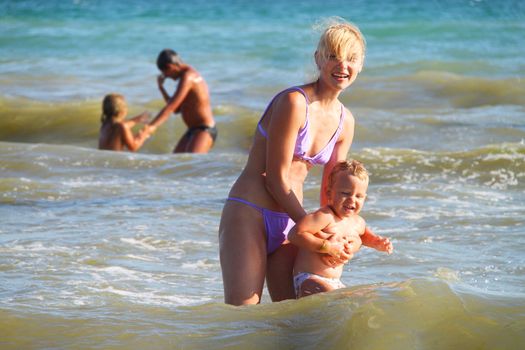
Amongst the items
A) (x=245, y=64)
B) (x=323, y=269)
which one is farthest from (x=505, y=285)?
(x=245, y=64)

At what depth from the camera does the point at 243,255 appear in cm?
463

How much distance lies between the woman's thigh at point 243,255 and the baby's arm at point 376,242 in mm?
483

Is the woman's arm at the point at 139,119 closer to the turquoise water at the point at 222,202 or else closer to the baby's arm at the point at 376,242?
the turquoise water at the point at 222,202

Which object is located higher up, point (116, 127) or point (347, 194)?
point (347, 194)

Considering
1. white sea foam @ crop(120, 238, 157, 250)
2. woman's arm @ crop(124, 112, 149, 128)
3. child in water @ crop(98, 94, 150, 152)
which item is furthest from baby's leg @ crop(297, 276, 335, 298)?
child in water @ crop(98, 94, 150, 152)

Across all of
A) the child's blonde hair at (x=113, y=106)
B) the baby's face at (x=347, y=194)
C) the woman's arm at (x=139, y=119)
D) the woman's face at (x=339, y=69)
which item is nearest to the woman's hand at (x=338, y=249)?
the baby's face at (x=347, y=194)

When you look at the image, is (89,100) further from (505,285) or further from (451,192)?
(505,285)

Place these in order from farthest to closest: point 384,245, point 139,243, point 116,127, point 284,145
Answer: point 116,127
point 139,243
point 384,245
point 284,145

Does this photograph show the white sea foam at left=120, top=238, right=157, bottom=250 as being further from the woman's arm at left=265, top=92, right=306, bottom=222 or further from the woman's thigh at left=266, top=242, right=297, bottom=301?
the woman's arm at left=265, top=92, right=306, bottom=222

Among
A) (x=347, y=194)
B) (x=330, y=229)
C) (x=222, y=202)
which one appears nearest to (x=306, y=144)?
(x=347, y=194)

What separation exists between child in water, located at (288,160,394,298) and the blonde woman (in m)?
0.06

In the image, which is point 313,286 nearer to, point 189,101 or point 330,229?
point 330,229

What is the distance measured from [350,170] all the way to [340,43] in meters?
0.55

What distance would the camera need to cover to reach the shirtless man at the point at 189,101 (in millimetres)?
11219
